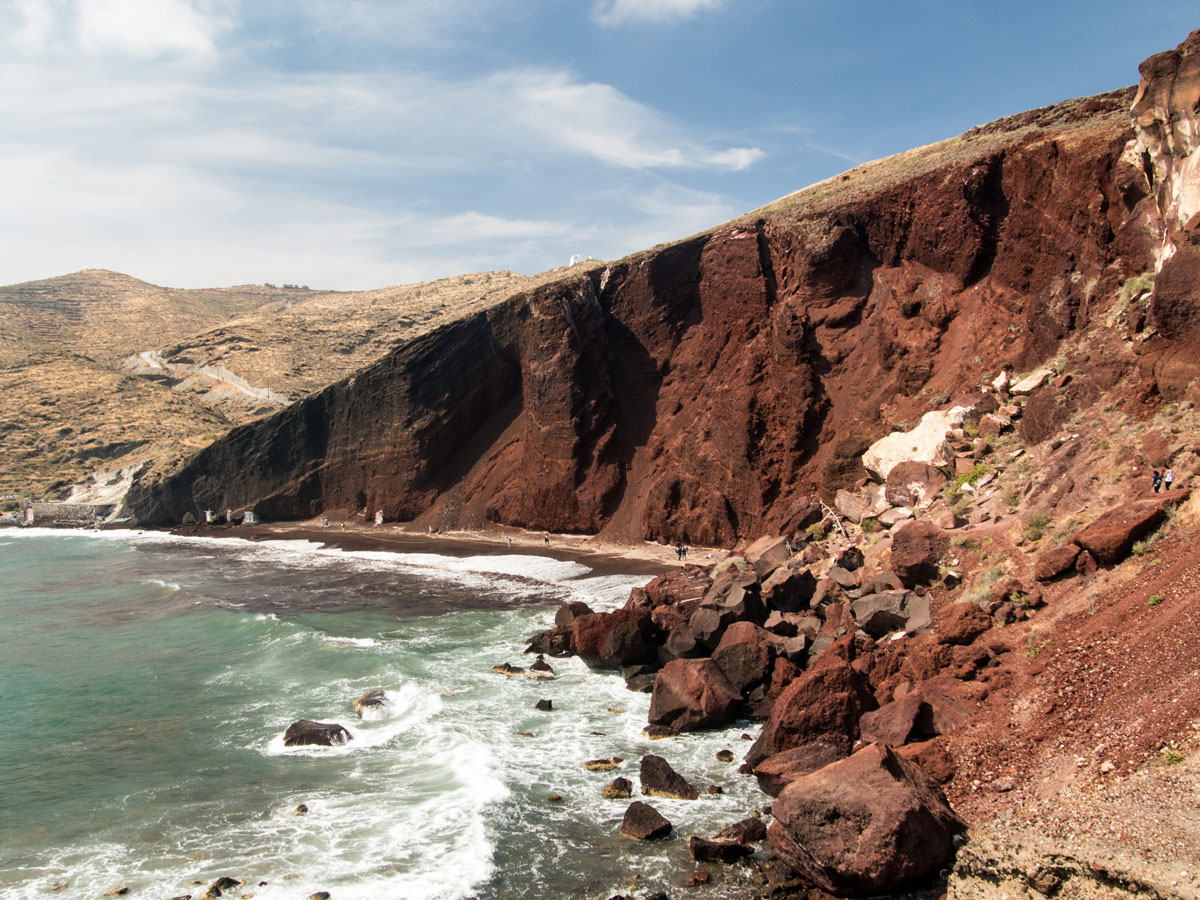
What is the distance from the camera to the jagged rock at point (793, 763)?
10.7 m

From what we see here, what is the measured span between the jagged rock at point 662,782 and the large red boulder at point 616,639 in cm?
645

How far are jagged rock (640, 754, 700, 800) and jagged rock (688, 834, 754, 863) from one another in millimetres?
1686

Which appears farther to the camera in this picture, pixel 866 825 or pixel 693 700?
pixel 693 700

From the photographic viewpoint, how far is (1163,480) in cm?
1194

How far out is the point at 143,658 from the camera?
69.6ft

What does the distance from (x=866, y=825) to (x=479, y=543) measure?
34.5 m

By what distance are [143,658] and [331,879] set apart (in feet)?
52.7

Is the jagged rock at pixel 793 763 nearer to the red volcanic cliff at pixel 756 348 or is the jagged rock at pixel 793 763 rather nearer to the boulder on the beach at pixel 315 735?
the boulder on the beach at pixel 315 735

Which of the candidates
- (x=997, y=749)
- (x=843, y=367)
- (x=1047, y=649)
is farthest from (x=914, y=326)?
(x=997, y=749)

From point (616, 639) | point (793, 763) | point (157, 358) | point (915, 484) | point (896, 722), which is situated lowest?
point (793, 763)

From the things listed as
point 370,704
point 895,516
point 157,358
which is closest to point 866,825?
point 370,704

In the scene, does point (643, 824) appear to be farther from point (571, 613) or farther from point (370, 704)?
point (571, 613)

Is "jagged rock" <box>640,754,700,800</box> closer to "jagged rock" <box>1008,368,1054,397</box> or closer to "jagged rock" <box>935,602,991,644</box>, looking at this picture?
"jagged rock" <box>935,602,991,644</box>

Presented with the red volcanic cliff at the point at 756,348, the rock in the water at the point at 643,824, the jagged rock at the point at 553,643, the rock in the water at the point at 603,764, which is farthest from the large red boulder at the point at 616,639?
the red volcanic cliff at the point at 756,348
